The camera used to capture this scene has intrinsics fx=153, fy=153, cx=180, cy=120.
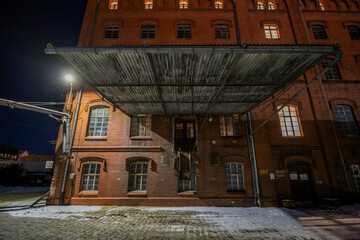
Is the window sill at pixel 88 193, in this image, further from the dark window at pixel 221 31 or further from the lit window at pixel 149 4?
the lit window at pixel 149 4

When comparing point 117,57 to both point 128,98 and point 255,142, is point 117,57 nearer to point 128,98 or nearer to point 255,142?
point 128,98

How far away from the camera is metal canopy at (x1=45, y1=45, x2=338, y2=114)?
5277 mm

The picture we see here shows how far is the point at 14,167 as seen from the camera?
22.7 meters

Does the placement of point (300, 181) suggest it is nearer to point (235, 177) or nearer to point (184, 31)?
point (235, 177)

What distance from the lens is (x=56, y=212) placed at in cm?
841

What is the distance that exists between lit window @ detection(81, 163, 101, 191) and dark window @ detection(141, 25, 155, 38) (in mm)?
10758

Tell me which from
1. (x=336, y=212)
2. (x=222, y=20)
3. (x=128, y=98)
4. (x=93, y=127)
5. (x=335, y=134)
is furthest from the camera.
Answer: (x=222, y=20)

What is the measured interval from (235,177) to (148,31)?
13237 mm

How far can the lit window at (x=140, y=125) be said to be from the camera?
36.8ft

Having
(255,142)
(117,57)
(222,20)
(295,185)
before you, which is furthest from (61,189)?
(222,20)

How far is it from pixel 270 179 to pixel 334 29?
549 inches

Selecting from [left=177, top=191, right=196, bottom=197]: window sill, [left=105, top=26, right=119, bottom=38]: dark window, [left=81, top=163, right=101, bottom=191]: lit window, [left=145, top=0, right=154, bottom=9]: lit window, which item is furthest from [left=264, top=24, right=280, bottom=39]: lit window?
[left=81, top=163, right=101, bottom=191]: lit window

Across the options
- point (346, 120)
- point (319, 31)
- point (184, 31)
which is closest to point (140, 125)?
point (184, 31)

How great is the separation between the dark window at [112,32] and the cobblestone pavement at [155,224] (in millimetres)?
12957
